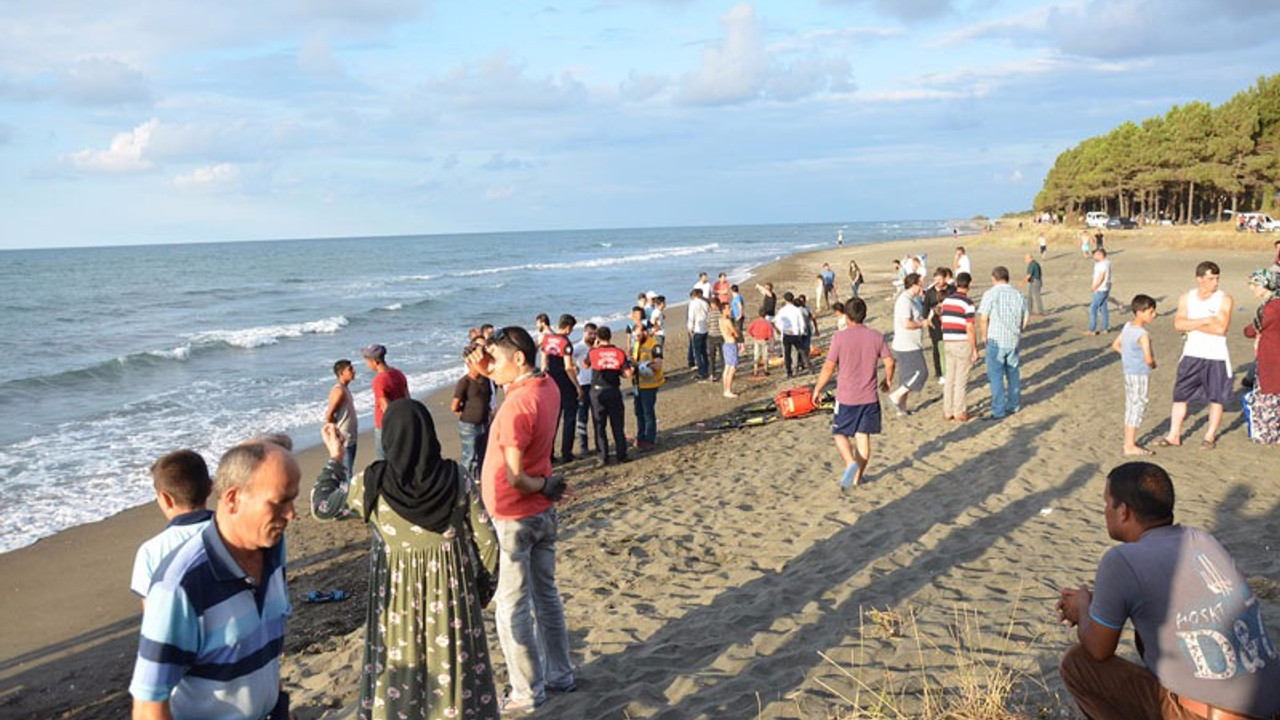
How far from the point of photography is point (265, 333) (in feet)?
99.1

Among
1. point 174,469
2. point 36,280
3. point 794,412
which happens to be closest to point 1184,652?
point 174,469

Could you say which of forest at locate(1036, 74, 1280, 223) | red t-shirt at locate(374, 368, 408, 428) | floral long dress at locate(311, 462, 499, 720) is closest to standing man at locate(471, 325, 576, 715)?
floral long dress at locate(311, 462, 499, 720)

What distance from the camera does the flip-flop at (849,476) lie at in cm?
811

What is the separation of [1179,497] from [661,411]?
8.16 m

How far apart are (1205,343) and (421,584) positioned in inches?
307

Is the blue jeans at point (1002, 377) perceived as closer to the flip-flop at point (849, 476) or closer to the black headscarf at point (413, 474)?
the flip-flop at point (849, 476)

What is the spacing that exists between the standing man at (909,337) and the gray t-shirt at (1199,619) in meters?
7.20

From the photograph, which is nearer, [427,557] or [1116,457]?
[427,557]

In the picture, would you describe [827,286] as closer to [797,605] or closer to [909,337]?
[909,337]

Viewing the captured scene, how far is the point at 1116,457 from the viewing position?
8.51 m

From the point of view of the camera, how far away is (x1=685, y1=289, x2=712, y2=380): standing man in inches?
598

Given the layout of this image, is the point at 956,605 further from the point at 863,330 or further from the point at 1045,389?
the point at 1045,389

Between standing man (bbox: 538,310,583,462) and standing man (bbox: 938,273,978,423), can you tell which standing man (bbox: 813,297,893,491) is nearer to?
standing man (bbox: 938,273,978,423)

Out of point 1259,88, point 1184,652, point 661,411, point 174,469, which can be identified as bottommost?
point 661,411
